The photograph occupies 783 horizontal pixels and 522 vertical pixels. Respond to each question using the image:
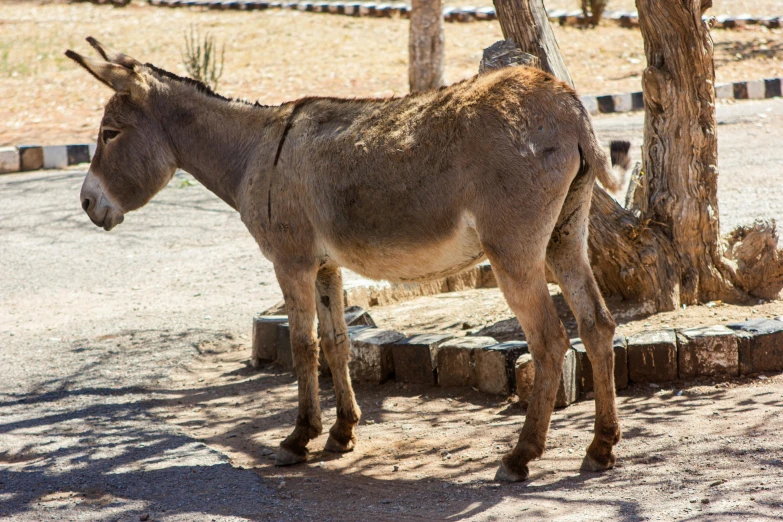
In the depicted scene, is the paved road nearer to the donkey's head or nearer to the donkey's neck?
the donkey's head

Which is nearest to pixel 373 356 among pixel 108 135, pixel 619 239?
Result: pixel 619 239

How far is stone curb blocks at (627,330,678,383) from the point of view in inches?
216

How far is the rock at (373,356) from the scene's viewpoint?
609 cm

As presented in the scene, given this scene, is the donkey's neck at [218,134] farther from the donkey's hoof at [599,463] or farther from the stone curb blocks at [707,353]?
the stone curb blocks at [707,353]

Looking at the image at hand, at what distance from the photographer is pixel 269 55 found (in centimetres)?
1850

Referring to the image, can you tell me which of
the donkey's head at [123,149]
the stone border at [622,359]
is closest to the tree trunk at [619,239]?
the stone border at [622,359]

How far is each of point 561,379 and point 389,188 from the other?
1731mm

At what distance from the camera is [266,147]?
16.8ft

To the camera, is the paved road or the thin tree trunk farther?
the thin tree trunk

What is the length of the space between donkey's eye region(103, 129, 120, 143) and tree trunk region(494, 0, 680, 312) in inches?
114

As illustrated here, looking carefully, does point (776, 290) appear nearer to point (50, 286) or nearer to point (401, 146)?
point (401, 146)

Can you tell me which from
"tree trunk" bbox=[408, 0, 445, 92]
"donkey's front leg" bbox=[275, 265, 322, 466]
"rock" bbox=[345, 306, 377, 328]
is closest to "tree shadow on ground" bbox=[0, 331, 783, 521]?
"donkey's front leg" bbox=[275, 265, 322, 466]

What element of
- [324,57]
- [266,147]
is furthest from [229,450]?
[324,57]

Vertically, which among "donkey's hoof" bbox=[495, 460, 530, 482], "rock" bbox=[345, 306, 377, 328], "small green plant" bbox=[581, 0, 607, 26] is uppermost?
"small green plant" bbox=[581, 0, 607, 26]
